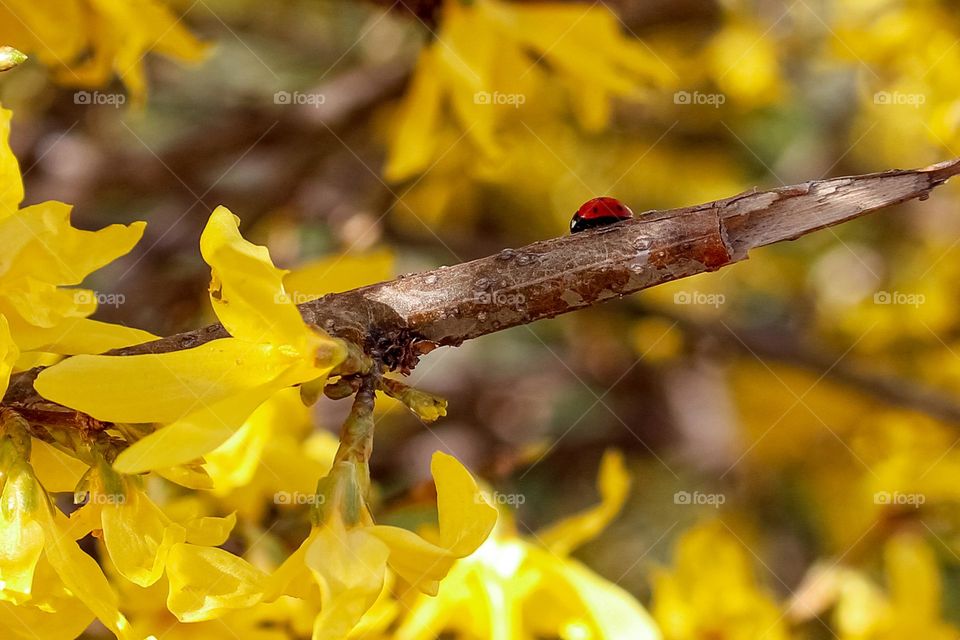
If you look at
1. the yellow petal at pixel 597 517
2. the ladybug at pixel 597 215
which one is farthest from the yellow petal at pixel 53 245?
the yellow petal at pixel 597 517

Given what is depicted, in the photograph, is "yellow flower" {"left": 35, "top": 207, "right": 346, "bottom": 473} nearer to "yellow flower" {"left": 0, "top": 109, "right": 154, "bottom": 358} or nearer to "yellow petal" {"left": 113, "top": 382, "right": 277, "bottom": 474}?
"yellow petal" {"left": 113, "top": 382, "right": 277, "bottom": 474}

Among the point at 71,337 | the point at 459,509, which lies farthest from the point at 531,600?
the point at 71,337

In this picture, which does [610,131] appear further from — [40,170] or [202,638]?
[202,638]

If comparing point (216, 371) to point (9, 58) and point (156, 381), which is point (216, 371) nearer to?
point (156, 381)

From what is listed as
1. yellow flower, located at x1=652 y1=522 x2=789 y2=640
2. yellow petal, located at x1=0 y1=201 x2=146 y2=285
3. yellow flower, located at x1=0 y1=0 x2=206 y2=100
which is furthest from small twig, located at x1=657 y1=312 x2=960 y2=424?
yellow petal, located at x1=0 y1=201 x2=146 y2=285

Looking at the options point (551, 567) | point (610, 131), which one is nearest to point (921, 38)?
point (610, 131)
